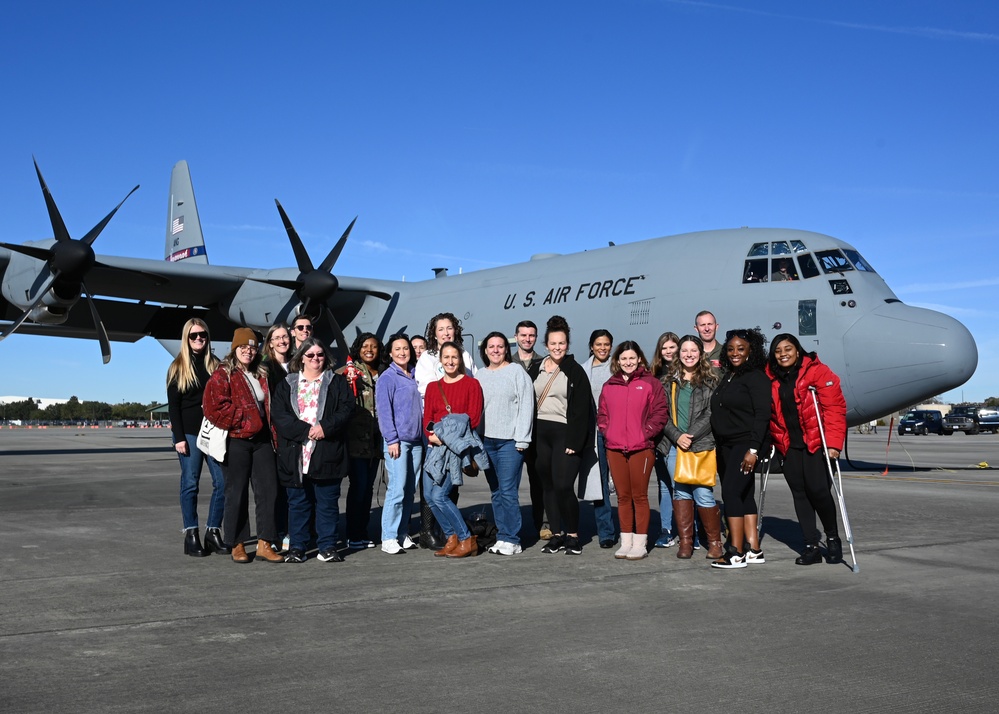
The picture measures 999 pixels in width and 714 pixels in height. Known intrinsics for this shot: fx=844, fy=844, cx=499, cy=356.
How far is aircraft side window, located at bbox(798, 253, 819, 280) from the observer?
12.7m

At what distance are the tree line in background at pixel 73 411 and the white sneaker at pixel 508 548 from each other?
14668 cm

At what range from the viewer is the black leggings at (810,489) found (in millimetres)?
6469

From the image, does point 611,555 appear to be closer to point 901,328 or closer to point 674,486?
point 674,486

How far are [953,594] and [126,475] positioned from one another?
12957 mm

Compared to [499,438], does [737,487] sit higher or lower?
lower

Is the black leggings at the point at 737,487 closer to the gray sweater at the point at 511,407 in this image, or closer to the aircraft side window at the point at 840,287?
the gray sweater at the point at 511,407

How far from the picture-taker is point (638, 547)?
6711 millimetres

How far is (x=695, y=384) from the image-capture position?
6.96 m

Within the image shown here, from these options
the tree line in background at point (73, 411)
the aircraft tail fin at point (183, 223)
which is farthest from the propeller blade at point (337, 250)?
the tree line in background at point (73, 411)

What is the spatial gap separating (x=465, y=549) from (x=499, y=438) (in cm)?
A: 95

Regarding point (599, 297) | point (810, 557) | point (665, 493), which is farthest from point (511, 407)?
point (599, 297)

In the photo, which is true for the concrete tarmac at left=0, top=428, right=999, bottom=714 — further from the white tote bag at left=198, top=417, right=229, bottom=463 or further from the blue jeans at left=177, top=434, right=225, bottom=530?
the white tote bag at left=198, top=417, right=229, bottom=463

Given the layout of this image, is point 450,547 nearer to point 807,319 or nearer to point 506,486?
point 506,486

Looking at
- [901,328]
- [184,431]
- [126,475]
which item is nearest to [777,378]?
[184,431]
